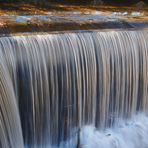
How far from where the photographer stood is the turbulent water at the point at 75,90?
20.0 feet

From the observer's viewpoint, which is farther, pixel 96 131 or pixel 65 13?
pixel 65 13

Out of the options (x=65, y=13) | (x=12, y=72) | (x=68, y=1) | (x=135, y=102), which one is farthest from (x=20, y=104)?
(x=68, y=1)

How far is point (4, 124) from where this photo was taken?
5.58 meters

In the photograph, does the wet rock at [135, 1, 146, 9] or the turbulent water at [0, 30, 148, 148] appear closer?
the turbulent water at [0, 30, 148, 148]

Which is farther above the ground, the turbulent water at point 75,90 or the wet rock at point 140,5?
the wet rock at point 140,5

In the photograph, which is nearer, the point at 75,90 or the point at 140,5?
the point at 75,90

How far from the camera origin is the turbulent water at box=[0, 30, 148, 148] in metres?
6.09

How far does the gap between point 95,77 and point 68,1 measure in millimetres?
3497

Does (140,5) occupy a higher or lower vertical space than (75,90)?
higher

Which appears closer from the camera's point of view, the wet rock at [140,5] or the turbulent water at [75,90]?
the turbulent water at [75,90]

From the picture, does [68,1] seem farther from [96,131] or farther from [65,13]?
[96,131]

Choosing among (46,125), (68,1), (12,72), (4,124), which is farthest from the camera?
(68,1)

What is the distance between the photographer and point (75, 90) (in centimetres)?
680

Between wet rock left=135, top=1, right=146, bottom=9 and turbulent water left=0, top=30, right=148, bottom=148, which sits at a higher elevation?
wet rock left=135, top=1, right=146, bottom=9
